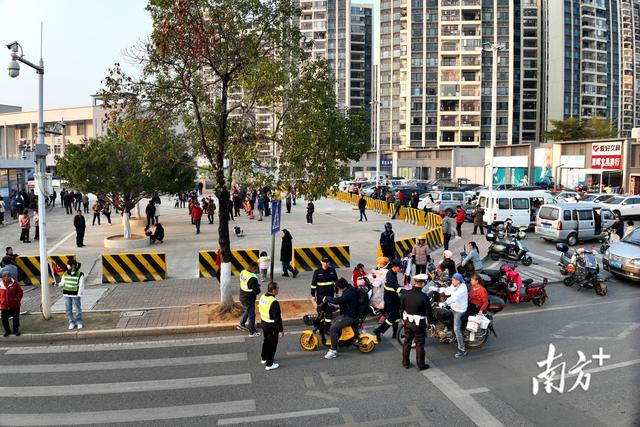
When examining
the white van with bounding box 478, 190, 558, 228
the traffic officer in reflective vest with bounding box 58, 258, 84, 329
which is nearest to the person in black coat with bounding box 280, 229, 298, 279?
the traffic officer in reflective vest with bounding box 58, 258, 84, 329

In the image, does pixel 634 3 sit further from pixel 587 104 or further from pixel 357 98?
pixel 357 98

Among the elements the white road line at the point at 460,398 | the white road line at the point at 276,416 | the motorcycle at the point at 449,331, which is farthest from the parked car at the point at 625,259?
the white road line at the point at 276,416

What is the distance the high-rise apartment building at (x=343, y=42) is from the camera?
118000mm

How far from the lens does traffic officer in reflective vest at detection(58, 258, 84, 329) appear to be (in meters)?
12.2

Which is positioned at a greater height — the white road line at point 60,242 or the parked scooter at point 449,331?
the white road line at point 60,242

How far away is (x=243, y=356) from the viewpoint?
10.6m

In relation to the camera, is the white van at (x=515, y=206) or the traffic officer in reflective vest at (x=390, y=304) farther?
the white van at (x=515, y=206)

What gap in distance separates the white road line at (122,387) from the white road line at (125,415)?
2.55 ft

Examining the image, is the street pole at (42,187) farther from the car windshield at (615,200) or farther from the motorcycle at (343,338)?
the car windshield at (615,200)

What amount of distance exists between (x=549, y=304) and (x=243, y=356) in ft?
27.0

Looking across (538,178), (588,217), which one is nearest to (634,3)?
(538,178)

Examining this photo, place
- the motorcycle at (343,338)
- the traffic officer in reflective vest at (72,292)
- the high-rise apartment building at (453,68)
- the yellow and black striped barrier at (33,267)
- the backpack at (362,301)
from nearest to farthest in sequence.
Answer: the motorcycle at (343,338) < the backpack at (362,301) < the traffic officer in reflective vest at (72,292) < the yellow and black striped barrier at (33,267) < the high-rise apartment building at (453,68)

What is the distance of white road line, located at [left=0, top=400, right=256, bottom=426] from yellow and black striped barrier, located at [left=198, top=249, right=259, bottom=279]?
9.53 meters

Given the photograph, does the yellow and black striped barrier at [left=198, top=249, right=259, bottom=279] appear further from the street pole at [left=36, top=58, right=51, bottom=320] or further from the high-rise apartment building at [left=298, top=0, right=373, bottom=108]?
the high-rise apartment building at [left=298, top=0, right=373, bottom=108]
